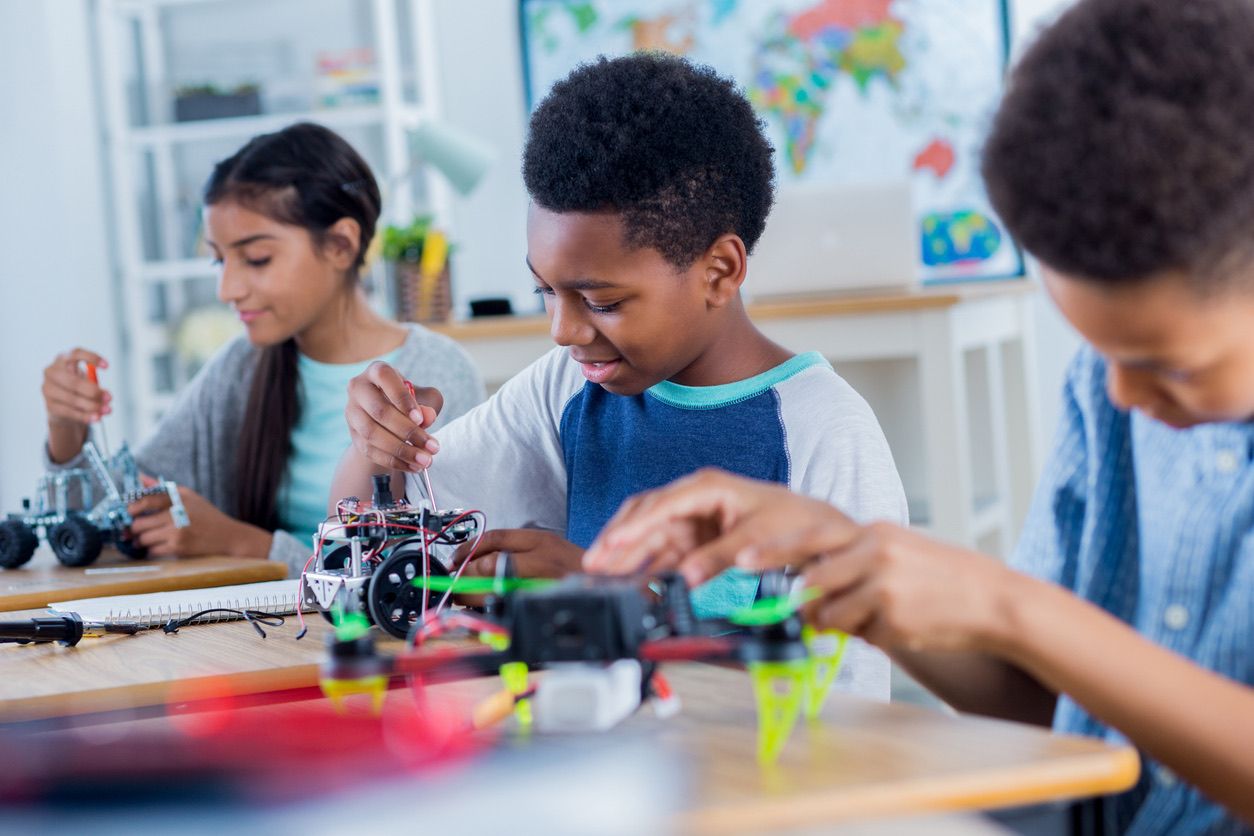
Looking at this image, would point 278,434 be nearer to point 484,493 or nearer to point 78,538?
point 78,538

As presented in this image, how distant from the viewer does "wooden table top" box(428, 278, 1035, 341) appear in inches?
116

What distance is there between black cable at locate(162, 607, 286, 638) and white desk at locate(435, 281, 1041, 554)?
1.60m

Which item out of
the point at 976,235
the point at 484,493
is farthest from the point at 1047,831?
the point at 976,235

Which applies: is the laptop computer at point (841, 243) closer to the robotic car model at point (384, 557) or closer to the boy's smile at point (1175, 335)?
the robotic car model at point (384, 557)

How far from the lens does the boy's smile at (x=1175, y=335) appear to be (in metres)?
0.79

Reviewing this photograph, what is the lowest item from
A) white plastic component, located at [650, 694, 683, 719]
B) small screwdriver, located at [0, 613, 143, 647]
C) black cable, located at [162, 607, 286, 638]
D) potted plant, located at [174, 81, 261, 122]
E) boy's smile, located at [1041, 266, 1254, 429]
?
black cable, located at [162, 607, 286, 638]

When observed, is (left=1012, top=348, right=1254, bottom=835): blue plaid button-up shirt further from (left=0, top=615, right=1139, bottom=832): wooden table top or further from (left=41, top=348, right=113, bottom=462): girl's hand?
(left=41, top=348, right=113, bottom=462): girl's hand

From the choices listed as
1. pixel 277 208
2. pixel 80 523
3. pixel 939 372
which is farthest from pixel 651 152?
pixel 939 372

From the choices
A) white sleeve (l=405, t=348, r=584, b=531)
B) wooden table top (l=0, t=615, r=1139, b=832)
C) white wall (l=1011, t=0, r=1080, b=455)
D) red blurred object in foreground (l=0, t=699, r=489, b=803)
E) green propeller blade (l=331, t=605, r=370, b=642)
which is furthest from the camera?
white wall (l=1011, t=0, r=1080, b=455)

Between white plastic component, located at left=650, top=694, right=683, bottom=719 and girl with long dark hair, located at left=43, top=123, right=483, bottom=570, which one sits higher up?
girl with long dark hair, located at left=43, top=123, right=483, bottom=570

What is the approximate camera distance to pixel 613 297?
1353 mm

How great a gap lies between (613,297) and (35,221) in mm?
3404

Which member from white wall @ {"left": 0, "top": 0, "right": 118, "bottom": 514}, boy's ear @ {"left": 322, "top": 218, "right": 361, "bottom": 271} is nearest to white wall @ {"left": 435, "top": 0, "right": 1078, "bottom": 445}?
white wall @ {"left": 0, "top": 0, "right": 118, "bottom": 514}

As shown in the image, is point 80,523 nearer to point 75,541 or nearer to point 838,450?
point 75,541
